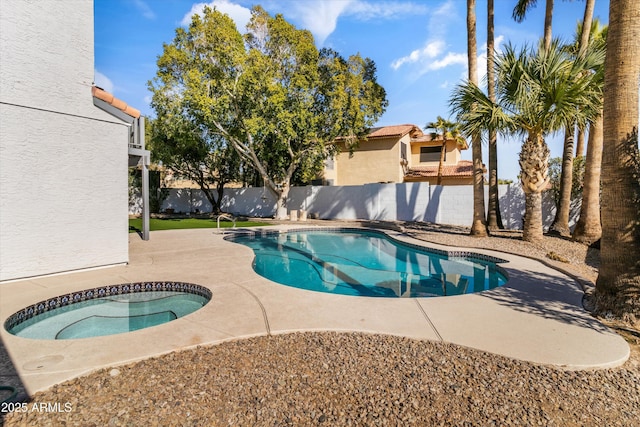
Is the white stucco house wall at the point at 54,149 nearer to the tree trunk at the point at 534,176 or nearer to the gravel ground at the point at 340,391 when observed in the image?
the gravel ground at the point at 340,391

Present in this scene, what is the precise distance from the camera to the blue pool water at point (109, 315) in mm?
5086

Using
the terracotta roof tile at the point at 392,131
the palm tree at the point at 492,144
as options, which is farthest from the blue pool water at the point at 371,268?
the terracotta roof tile at the point at 392,131

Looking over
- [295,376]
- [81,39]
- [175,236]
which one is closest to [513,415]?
[295,376]

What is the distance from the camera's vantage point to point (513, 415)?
2.82m

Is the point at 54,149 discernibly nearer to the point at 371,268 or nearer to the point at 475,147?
the point at 371,268

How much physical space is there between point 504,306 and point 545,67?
25.5 feet

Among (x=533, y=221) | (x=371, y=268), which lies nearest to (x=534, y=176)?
(x=533, y=221)

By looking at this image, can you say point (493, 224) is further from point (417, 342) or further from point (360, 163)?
point (360, 163)

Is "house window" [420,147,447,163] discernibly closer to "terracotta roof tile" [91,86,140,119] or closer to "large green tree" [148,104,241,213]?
"large green tree" [148,104,241,213]

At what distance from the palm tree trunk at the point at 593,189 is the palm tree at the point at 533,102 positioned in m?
1.36

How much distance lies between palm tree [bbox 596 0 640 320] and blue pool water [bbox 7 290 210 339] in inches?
261

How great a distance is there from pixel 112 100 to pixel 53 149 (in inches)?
65.8

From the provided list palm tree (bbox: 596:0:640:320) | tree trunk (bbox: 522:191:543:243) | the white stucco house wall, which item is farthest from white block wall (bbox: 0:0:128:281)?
tree trunk (bbox: 522:191:543:243)

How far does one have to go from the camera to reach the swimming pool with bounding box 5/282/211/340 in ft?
16.8
